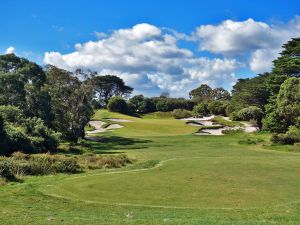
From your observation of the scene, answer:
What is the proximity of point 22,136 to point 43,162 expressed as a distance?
12.6 metres

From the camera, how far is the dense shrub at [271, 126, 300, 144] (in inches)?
2009

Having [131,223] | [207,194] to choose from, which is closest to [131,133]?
[207,194]

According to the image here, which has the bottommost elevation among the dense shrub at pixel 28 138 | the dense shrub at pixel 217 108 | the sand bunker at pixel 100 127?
the dense shrub at pixel 28 138

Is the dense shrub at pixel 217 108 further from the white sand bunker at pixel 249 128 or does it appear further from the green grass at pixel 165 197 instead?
the green grass at pixel 165 197

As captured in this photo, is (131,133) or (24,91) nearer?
(24,91)

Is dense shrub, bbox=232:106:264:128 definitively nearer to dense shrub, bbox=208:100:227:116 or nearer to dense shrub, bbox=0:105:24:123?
dense shrub, bbox=208:100:227:116

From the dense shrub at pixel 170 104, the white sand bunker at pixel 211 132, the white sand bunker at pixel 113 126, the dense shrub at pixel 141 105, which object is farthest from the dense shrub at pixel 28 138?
the dense shrub at pixel 170 104

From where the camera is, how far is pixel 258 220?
1373cm

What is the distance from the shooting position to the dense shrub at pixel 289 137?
5103cm

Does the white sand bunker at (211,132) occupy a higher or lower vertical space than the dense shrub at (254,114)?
lower

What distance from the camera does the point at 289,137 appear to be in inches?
2023

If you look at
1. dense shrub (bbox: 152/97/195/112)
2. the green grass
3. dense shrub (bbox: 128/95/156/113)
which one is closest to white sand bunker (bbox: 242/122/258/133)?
the green grass

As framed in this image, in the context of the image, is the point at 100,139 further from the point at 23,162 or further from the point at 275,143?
the point at 23,162

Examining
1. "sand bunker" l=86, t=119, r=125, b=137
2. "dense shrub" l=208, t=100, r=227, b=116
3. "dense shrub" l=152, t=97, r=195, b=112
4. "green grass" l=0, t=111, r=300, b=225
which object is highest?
"dense shrub" l=152, t=97, r=195, b=112
